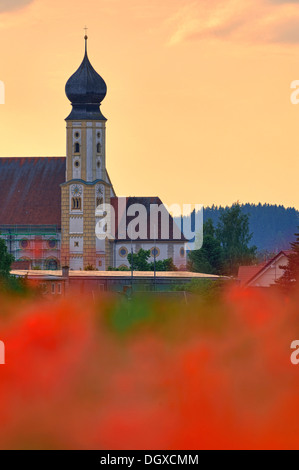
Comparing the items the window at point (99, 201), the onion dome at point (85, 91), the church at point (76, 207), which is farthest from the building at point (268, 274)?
the window at point (99, 201)

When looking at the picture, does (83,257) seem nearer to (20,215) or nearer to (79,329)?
(20,215)

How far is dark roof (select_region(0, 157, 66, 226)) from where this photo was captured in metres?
136

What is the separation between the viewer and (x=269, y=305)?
53.6 meters

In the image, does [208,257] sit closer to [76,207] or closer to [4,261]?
[76,207]

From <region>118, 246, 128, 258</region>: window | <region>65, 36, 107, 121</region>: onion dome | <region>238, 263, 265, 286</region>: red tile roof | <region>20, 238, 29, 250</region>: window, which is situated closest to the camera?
<region>238, 263, 265, 286</region>: red tile roof

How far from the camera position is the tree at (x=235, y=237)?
13362 centimetres

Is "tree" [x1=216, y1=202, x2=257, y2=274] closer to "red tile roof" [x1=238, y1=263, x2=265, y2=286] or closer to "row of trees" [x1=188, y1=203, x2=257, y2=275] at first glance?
"row of trees" [x1=188, y1=203, x2=257, y2=275]

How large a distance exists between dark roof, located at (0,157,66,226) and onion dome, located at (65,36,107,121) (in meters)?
7.44

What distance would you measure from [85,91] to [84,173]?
7.50 metres

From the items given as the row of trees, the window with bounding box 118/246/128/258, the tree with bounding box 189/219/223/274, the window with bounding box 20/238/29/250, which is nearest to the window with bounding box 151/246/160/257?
the window with bounding box 118/246/128/258

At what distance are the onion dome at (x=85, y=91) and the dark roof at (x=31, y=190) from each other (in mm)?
7440

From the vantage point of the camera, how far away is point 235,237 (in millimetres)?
141125

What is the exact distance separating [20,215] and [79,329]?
9038cm
